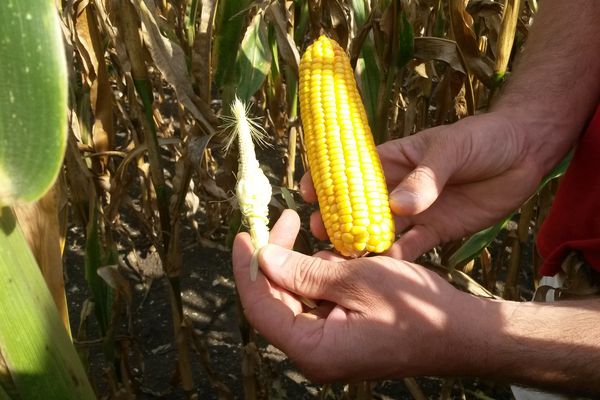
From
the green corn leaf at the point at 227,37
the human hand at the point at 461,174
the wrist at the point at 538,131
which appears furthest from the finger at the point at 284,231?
the wrist at the point at 538,131

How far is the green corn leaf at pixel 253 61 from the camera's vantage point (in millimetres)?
1727

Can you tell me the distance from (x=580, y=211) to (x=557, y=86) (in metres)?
0.35

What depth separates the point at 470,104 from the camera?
1899 millimetres

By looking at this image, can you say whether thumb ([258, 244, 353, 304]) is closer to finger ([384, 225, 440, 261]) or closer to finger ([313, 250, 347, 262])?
finger ([313, 250, 347, 262])

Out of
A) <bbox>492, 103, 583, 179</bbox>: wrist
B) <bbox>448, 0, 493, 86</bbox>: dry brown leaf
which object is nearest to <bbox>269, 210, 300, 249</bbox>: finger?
<bbox>492, 103, 583, 179</bbox>: wrist

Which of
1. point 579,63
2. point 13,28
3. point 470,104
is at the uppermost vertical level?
point 13,28

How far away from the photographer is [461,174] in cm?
158

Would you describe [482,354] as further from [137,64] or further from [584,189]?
[137,64]

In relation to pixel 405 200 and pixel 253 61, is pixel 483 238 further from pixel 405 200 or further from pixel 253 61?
pixel 253 61

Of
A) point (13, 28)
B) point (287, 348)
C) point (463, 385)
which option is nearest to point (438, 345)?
point (287, 348)

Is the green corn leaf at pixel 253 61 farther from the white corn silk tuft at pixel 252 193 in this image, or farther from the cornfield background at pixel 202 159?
the white corn silk tuft at pixel 252 193

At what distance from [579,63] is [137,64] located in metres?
1.12

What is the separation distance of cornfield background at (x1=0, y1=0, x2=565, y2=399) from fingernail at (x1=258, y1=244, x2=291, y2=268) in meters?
0.33

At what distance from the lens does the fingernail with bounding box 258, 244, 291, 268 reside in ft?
4.22
